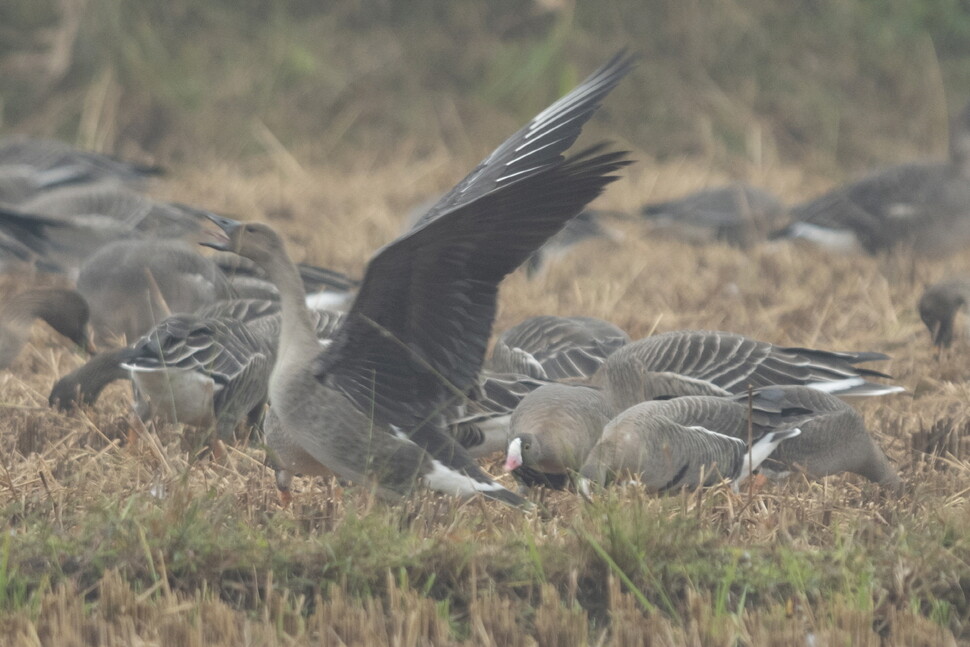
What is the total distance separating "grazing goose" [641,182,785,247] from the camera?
36.1 ft

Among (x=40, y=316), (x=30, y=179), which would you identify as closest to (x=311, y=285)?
(x=40, y=316)

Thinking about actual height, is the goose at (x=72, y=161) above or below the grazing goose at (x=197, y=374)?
below

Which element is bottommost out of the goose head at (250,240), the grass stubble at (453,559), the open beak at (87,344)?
the open beak at (87,344)

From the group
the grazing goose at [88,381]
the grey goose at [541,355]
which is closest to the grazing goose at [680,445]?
the grey goose at [541,355]

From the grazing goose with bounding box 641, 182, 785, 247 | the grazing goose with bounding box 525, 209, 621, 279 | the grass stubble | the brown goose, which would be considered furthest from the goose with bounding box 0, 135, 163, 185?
the brown goose

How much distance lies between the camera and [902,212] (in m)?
10.3

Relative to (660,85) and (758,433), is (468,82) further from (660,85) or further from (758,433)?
(758,433)

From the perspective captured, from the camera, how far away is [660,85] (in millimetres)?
15109

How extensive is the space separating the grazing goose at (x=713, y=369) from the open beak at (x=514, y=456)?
1.03 m

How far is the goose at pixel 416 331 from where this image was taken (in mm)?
4082

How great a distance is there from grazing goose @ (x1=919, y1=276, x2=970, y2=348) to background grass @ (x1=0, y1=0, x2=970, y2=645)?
0.16 meters

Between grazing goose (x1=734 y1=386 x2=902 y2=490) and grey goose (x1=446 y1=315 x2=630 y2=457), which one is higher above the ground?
grazing goose (x1=734 y1=386 x2=902 y2=490)

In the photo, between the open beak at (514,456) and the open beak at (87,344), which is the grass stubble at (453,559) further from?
the open beak at (87,344)

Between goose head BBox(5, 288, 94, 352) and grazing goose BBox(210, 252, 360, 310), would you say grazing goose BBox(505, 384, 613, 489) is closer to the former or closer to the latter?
goose head BBox(5, 288, 94, 352)
